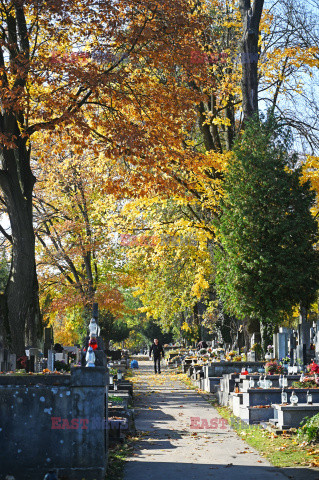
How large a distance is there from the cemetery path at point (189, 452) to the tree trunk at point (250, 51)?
10.7m

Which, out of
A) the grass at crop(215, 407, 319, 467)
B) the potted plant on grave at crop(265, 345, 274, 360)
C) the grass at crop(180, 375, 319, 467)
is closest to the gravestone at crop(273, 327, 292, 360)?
the potted plant on grave at crop(265, 345, 274, 360)

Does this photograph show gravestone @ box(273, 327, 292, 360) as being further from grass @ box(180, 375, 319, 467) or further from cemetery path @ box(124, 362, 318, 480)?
grass @ box(180, 375, 319, 467)

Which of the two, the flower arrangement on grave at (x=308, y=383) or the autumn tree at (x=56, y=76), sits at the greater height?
the autumn tree at (x=56, y=76)

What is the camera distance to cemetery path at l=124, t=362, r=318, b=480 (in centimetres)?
915

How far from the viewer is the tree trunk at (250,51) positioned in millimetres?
22484

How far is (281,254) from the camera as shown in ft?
68.2

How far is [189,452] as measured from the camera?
36.0 ft

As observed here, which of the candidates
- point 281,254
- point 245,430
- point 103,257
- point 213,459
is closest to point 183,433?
point 245,430

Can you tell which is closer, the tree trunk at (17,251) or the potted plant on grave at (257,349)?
the tree trunk at (17,251)

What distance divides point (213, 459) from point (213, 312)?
93.2 feet

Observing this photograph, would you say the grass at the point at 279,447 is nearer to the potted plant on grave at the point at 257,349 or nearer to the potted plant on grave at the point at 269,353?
the potted plant on grave at the point at 269,353

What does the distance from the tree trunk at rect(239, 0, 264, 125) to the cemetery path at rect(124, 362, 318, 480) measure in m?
10.7

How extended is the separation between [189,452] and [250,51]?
15.5 m

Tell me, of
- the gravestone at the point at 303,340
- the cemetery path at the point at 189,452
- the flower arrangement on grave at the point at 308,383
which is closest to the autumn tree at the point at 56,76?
the cemetery path at the point at 189,452
